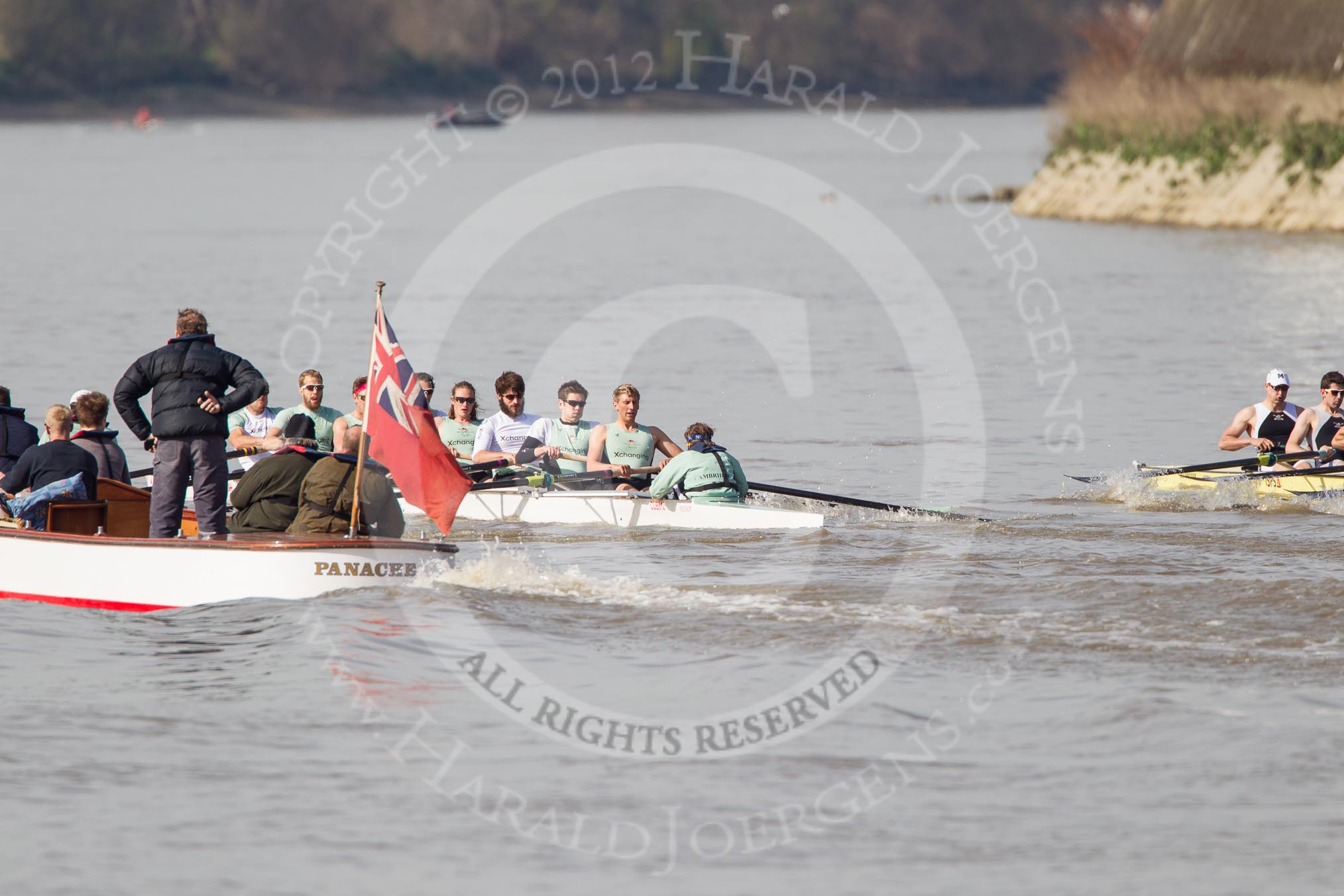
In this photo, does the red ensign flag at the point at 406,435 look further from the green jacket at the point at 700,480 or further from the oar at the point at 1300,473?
the oar at the point at 1300,473

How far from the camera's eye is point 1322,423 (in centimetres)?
2102

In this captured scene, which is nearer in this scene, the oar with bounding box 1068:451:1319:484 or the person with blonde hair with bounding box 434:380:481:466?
the oar with bounding box 1068:451:1319:484

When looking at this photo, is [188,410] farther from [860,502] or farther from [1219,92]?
[1219,92]

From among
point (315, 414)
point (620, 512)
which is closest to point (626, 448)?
point (620, 512)

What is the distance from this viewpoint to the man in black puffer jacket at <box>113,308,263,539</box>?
15430 mm

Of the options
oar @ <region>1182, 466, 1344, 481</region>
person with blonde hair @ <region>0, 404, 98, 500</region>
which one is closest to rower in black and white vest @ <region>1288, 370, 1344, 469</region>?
oar @ <region>1182, 466, 1344, 481</region>

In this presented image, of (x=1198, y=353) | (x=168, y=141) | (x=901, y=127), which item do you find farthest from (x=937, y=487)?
(x=901, y=127)

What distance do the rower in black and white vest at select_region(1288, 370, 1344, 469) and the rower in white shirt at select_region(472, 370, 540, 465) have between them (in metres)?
8.58

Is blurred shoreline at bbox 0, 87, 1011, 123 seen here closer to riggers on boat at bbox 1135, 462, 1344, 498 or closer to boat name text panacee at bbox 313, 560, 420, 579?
riggers on boat at bbox 1135, 462, 1344, 498

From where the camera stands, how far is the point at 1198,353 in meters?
36.8

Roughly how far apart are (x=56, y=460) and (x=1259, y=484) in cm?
1264

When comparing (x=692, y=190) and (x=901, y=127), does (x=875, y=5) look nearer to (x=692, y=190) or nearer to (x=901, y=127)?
(x=901, y=127)

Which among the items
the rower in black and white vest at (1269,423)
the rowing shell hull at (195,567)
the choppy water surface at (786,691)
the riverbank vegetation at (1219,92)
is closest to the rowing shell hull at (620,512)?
the choppy water surface at (786,691)

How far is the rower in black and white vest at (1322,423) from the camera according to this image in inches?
820
